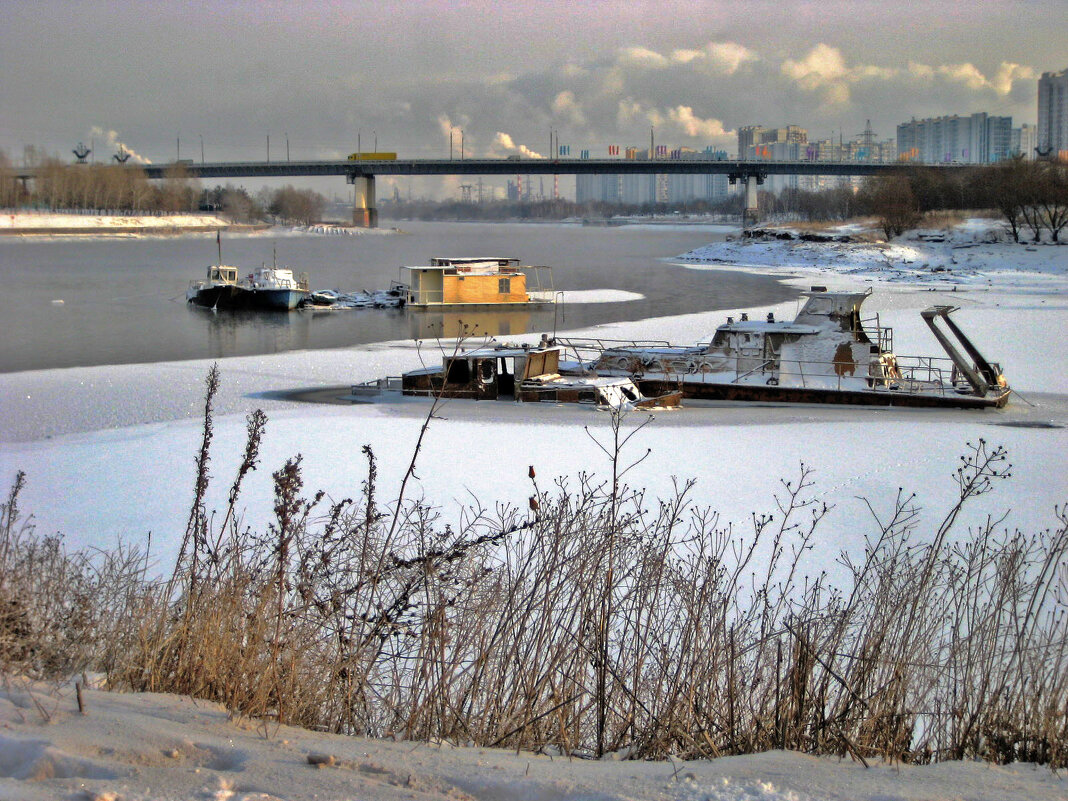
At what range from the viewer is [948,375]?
23375mm

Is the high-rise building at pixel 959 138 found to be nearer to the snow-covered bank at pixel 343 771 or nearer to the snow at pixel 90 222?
the snow at pixel 90 222

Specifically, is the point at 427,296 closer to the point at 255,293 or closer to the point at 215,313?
the point at 255,293

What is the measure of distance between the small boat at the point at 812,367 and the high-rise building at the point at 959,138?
4965 inches

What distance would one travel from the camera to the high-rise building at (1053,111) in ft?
321

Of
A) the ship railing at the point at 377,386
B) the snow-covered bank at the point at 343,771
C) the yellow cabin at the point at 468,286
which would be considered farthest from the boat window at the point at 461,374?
the yellow cabin at the point at 468,286

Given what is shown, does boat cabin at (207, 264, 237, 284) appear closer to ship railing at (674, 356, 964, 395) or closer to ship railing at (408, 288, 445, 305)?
ship railing at (408, 288, 445, 305)

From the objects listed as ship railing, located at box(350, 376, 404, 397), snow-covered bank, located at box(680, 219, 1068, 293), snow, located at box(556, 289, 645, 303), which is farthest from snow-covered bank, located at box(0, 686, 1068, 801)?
snow-covered bank, located at box(680, 219, 1068, 293)

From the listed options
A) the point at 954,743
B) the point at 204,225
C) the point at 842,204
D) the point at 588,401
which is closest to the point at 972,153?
the point at 842,204

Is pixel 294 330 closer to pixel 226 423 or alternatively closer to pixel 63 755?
pixel 226 423

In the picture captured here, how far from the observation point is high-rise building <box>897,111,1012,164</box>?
470 ft

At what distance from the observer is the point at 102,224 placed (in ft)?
376

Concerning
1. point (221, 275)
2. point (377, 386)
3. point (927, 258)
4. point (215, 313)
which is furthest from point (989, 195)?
point (377, 386)

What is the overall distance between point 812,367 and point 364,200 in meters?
111

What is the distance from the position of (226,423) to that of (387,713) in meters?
13.9
